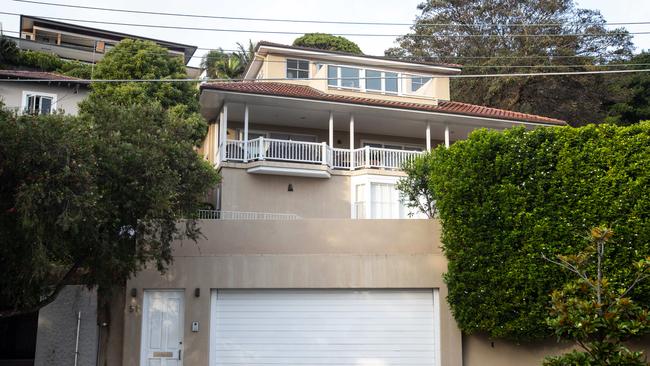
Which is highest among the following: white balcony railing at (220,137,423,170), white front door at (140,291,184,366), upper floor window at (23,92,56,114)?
→ upper floor window at (23,92,56,114)

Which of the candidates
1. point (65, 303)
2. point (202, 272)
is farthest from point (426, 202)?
point (65, 303)

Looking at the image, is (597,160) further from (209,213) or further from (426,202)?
(209,213)

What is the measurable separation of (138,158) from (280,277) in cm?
424

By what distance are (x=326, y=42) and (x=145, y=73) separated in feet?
83.3

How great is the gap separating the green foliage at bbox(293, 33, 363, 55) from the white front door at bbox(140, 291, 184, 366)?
3487cm

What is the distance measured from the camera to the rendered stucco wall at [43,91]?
27.5 meters

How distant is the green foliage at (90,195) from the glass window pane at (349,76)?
14.5m

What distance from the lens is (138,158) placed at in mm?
10836

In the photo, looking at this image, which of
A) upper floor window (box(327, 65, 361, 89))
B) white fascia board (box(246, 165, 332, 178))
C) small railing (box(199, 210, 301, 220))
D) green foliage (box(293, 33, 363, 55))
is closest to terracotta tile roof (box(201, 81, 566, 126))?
upper floor window (box(327, 65, 361, 89))

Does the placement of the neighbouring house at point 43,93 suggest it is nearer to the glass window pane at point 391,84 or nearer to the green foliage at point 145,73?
the green foliage at point 145,73

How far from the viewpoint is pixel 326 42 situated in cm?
4666

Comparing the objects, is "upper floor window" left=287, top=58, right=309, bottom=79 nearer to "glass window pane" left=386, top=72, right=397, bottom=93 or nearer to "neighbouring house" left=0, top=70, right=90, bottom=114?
"glass window pane" left=386, top=72, right=397, bottom=93

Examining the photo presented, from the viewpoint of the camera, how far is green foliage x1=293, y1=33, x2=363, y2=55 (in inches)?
1822

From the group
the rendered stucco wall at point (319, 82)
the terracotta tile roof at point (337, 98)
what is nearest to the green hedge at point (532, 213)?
the terracotta tile roof at point (337, 98)
